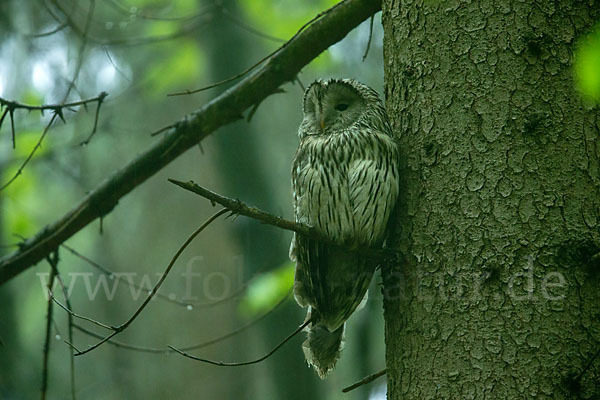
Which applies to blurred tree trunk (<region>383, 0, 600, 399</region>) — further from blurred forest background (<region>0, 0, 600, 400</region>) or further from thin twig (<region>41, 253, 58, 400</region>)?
thin twig (<region>41, 253, 58, 400</region>)

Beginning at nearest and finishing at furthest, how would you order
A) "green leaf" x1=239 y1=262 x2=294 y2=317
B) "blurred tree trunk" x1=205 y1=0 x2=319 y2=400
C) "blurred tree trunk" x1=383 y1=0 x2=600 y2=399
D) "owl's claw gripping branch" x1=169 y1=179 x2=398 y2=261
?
"owl's claw gripping branch" x1=169 y1=179 x2=398 y2=261
"blurred tree trunk" x1=383 y1=0 x2=600 y2=399
"green leaf" x1=239 y1=262 x2=294 y2=317
"blurred tree trunk" x1=205 y1=0 x2=319 y2=400

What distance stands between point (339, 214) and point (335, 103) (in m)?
0.76

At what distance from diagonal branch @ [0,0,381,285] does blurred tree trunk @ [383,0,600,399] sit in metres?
0.78

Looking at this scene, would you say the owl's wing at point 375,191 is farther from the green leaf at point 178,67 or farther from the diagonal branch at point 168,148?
the green leaf at point 178,67

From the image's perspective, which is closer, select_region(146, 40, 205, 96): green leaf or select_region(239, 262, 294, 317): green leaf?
select_region(239, 262, 294, 317): green leaf

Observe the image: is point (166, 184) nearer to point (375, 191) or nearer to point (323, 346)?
point (323, 346)

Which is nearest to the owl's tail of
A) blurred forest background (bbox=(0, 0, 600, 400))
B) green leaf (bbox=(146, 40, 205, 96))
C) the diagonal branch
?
blurred forest background (bbox=(0, 0, 600, 400))

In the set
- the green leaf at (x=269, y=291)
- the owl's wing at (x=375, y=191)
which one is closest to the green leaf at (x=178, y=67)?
the green leaf at (x=269, y=291)

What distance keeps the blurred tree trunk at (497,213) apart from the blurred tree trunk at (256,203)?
2829mm

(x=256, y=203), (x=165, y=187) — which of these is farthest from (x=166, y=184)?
(x=256, y=203)

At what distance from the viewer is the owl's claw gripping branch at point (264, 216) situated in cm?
185

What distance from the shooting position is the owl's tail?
2.92 metres

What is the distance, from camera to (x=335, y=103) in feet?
10.8

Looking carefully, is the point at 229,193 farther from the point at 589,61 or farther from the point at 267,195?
the point at 589,61
